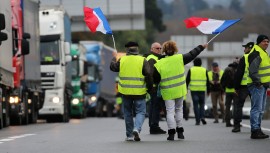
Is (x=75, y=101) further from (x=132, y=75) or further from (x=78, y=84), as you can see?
Result: (x=132, y=75)

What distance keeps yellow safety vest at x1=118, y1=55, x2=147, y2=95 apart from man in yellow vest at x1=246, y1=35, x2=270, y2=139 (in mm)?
1831

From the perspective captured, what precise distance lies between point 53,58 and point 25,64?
16.5 feet

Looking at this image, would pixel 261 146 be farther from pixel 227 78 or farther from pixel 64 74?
pixel 64 74

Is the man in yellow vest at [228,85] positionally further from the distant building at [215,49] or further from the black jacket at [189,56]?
the distant building at [215,49]

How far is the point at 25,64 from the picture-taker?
1146 inches

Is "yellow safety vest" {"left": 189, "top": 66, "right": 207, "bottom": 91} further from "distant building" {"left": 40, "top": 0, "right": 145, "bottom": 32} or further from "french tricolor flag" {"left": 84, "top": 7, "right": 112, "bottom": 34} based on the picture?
"distant building" {"left": 40, "top": 0, "right": 145, "bottom": 32}

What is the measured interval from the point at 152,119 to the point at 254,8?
454 ft

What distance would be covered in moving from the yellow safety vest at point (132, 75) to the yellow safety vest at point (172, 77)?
38 cm

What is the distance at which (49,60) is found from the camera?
112 feet

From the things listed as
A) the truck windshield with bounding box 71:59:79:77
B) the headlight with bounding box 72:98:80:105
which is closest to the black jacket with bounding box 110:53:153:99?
the truck windshield with bounding box 71:59:79:77

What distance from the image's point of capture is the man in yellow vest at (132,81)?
17.0m

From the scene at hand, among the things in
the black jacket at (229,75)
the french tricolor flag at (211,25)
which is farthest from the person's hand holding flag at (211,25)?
the black jacket at (229,75)

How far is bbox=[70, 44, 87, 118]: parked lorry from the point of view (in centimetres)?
4122

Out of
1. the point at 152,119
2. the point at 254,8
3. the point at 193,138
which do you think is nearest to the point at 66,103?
the point at 152,119
